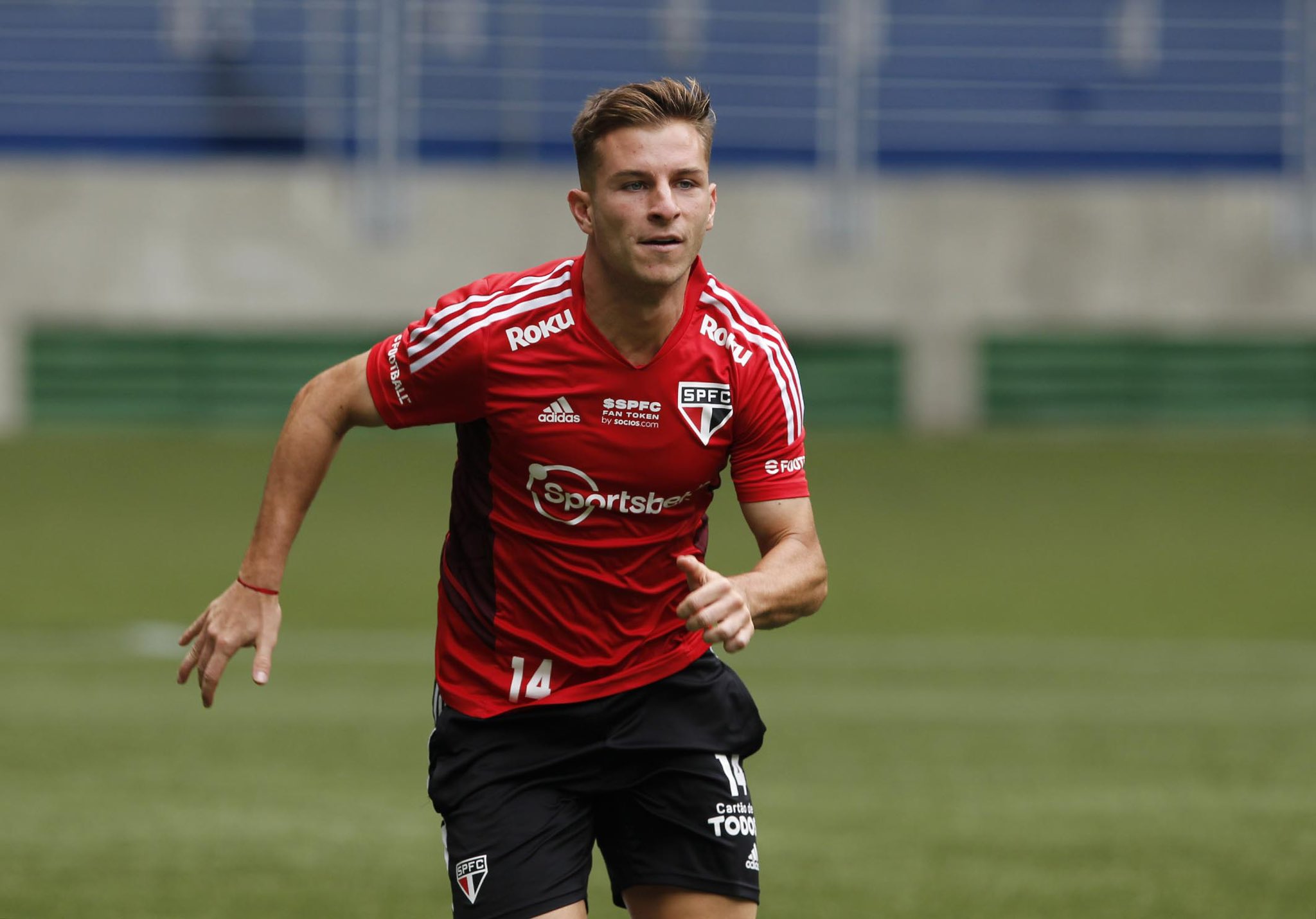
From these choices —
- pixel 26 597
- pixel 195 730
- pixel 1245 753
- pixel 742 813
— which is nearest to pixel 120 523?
pixel 26 597

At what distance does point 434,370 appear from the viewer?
12.3 ft

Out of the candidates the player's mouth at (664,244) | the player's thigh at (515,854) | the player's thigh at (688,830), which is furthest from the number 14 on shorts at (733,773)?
the player's mouth at (664,244)

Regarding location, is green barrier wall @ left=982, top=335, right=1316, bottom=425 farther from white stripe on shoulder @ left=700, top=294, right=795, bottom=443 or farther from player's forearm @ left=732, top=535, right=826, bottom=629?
player's forearm @ left=732, top=535, right=826, bottom=629

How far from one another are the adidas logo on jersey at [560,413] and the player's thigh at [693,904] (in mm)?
939

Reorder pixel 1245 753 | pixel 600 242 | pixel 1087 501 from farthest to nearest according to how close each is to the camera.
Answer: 1. pixel 1087 501
2. pixel 1245 753
3. pixel 600 242

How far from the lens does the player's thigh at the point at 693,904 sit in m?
3.84

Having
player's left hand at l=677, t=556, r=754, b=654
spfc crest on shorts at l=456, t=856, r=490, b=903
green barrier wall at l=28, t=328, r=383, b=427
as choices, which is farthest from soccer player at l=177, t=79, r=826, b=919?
green barrier wall at l=28, t=328, r=383, b=427

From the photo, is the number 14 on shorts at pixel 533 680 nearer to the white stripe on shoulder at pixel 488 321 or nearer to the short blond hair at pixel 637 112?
the white stripe on shoulder at pixel 488 321

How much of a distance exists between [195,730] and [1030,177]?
44.8 feet

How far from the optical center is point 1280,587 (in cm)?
1346

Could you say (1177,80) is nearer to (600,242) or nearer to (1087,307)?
(1087,307)

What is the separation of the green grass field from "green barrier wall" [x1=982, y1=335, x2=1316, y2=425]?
1412 millimetres

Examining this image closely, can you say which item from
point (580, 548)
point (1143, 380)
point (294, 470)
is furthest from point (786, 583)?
point (1143, 380)

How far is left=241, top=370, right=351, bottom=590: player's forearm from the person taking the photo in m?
3.85
